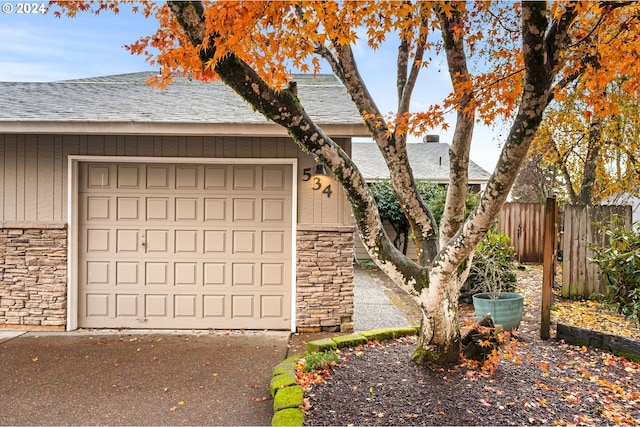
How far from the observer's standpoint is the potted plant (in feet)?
17.9

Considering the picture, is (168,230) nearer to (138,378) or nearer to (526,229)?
(138,378)

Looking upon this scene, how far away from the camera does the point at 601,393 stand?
11.9 feet

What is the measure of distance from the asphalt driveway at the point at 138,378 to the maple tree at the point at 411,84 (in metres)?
1.61

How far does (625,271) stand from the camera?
530 cm

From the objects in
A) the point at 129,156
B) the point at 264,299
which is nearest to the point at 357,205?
the point at 264,299

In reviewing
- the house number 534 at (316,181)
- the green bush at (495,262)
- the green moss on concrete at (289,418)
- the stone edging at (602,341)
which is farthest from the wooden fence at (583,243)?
the green moss on concrete at (289,418)

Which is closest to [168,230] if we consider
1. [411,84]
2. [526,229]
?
[411,84]

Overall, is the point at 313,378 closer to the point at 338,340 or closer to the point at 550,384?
the point at 338,340

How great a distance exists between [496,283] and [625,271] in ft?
5.21

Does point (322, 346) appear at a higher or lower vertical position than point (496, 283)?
lower

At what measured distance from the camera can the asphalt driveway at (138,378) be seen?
3531 mm

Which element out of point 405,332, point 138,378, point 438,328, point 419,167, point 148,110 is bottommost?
point 138,378

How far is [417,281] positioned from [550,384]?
1.26m

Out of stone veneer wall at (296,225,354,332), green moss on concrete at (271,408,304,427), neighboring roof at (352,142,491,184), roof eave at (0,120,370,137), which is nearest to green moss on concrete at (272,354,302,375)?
green moss on concrete at (271,408,304,427)
